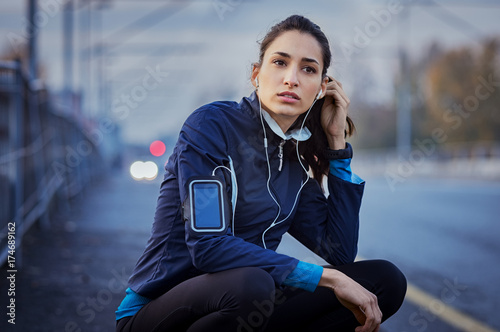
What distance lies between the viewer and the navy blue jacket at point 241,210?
270 cm

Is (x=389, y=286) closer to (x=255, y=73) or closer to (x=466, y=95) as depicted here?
(x=255, y=73)

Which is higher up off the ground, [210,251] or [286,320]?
[210,251]

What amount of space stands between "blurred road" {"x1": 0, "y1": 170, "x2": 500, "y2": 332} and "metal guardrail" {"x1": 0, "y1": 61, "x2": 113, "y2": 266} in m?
0.35

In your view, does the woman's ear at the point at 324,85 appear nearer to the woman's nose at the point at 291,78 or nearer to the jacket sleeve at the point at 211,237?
the woman's nose at the point at 291,78

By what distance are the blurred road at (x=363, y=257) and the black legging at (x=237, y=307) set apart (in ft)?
5.75

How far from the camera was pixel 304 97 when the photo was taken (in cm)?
314

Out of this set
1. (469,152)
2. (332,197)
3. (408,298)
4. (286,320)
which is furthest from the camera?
(469,152)

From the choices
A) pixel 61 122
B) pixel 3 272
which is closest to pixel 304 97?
pixel 3 272

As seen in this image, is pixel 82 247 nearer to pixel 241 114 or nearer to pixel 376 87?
pixel 241 114

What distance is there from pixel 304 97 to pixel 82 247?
5.48m

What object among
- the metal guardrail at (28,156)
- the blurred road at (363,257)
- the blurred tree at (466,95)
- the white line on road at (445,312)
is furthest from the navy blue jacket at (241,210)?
the blurred tree at (466,95)

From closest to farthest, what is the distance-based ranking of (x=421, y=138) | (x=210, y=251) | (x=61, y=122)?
1. (x=210, y=251)
2. (x=61, y=122)
3. (x=421, y=138)

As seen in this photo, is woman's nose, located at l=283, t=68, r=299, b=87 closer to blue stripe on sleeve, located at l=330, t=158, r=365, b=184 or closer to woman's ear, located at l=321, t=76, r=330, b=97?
→ woman's ear, located at l=321, t=76, r=330, b=97

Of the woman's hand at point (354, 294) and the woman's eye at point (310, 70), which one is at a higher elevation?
the woman's eye at point (310, 70)
